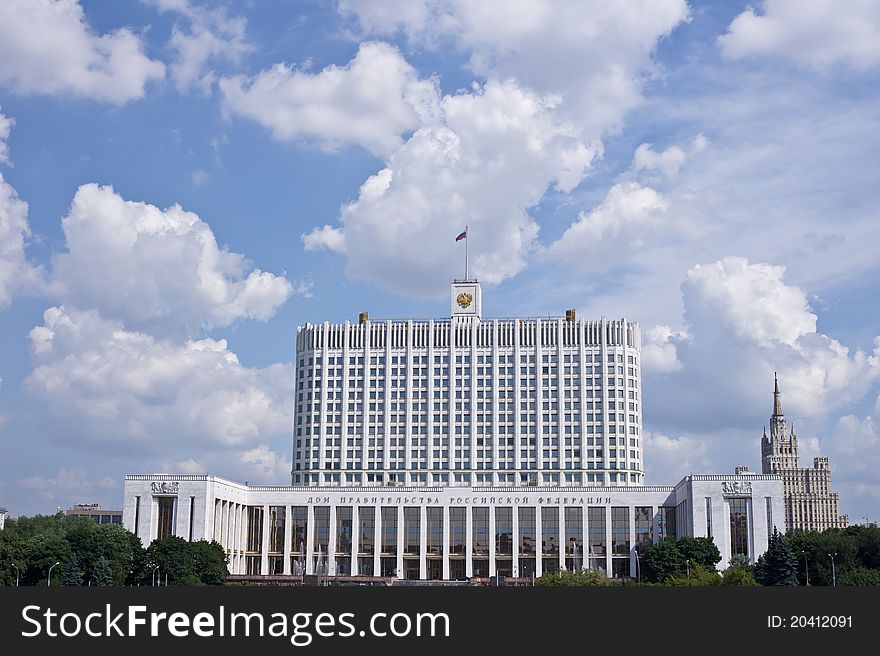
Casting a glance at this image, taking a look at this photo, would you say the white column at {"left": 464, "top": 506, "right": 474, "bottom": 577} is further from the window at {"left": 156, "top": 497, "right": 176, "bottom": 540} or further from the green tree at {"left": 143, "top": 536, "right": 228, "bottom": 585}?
the window at {"left": 156, "top": 497, "right": 176, "bottom": 540}

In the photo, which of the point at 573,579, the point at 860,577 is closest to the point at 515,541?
the point at 573,579

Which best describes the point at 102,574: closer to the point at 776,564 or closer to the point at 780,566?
the point at 776,564

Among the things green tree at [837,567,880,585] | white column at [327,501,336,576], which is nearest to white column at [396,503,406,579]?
white column at [327,501,336,576]

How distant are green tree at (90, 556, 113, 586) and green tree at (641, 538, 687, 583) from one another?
6817cm

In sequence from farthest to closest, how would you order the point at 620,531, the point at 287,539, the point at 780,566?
the point at 287,539, the point at 620,531, the point at 780,566

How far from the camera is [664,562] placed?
468 ft

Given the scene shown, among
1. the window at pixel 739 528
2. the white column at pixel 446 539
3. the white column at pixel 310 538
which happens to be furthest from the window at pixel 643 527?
the white column at pixel 310 538

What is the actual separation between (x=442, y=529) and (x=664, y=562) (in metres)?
43.1

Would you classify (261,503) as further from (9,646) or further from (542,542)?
(9,646)

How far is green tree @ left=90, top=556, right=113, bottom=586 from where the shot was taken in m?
124

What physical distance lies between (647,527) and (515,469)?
111 feet

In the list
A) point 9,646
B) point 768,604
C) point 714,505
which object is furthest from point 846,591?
point 714,505

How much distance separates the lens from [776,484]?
15325 centimetres

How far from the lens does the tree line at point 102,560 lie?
415 ft
